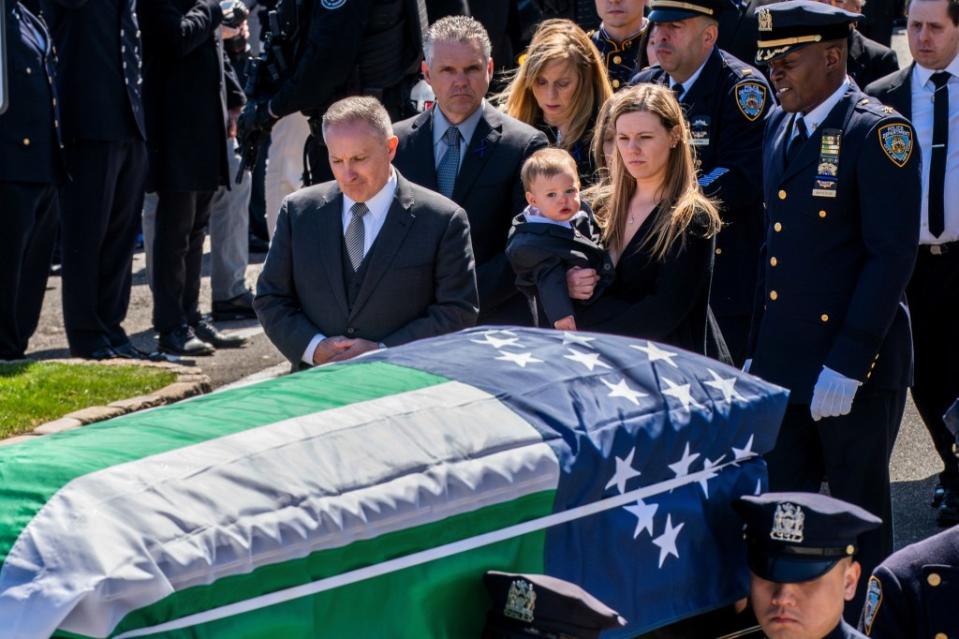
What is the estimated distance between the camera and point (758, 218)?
19.4 feet

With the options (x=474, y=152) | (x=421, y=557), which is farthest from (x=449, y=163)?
(x=421, y=557)

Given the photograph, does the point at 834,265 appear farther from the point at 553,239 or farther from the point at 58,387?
the point at 58,387

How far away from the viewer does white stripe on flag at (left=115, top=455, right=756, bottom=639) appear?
7.50 feet

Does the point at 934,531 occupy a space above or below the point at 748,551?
below

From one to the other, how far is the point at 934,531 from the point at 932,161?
4.89 ft

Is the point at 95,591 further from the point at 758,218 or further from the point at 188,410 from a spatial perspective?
the point at 758,218

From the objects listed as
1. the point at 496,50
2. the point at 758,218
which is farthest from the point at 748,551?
the point at 496,50

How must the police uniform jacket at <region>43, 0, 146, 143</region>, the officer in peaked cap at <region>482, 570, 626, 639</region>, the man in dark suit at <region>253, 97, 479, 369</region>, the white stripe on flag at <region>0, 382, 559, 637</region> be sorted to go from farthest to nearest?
the police uniform jacket at <region>43, 0, 146, 143</region> → the man in dark suit at <region>253, 97, 479, 369</region> → the officer in peaked cap at <region>482, 570, 626, 639</region> → the white stripe on flag at <region>0, 382, 559, 637</region>

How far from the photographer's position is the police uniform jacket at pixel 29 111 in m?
7.63

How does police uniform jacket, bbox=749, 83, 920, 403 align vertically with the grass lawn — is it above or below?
above

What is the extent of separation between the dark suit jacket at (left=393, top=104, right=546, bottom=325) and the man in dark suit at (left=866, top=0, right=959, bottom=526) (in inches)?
A: 66.7

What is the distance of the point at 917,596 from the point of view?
3.36 meters

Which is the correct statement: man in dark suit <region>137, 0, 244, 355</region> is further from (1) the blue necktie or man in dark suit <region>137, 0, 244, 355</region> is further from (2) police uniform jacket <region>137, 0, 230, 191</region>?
(1) the blue necktie


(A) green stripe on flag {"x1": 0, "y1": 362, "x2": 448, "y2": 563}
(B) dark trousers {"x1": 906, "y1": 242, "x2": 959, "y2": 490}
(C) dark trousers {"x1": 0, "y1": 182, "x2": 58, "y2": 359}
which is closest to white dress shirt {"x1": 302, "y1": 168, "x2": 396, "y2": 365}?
(A) green stripe on flag {"x1": 0, "y1": 362, "x2": 448, "y2": 563}
